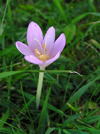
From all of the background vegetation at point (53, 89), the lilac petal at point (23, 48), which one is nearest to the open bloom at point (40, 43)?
the lilac petal at point (23, 48)

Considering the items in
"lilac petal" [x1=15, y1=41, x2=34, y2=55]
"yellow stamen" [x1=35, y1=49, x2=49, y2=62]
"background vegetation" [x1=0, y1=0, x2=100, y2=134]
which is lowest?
"background vegetation" [x1=0, y1=0, x2=100, y2=134]

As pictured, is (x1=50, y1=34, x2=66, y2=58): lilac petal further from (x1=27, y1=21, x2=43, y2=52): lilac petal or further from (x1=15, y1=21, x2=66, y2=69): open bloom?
(x1=27, y1=21, x2=43, y2=52): lilac petal

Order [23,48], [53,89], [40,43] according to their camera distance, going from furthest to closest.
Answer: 1. [53,89]
2. [40,43]
3. [23,48]

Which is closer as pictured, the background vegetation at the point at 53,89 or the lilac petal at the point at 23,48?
the lilac petal at the point at 23,48

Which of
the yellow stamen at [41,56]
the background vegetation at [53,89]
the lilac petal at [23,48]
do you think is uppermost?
the lilac petal at [23,48]

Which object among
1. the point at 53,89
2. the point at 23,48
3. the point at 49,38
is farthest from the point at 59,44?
the point at 53,89

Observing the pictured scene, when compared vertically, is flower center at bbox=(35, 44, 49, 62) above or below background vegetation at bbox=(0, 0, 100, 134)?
above

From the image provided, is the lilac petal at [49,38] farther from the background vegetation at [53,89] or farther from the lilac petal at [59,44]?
the background vegetation at [53,89]

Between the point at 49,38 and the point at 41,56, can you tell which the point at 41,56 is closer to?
the point at 41,56

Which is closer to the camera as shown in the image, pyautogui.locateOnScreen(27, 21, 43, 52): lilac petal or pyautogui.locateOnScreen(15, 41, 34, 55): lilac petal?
pyautogui.locateOnScreen(15, 41, 34, 55): lilac petal

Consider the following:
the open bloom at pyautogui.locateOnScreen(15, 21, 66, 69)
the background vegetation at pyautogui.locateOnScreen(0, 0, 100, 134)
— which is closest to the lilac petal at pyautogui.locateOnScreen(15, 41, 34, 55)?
the open bloom at pyautogui.locateOnScreen(15, 21, 66, 69)
